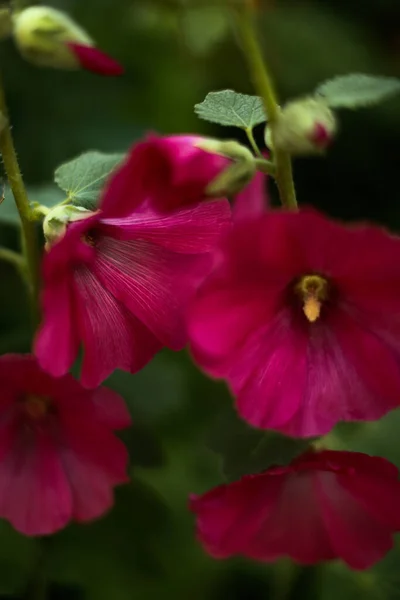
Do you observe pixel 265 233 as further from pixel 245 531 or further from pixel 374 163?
pixel 374 163

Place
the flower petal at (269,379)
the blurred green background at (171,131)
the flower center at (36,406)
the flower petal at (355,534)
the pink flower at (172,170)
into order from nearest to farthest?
the pink flower at (172,170) < the flower petal at (269,379) < the flower petal at (355,534) < the flower center at (36,406) < the blurred green background at (171,131)

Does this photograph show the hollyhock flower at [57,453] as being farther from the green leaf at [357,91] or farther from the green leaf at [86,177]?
the green leaf at [357,91]

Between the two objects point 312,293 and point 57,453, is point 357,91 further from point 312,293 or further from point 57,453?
point 57,453

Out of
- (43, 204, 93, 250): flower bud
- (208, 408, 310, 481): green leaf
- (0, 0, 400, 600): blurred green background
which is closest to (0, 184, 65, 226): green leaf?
(0, 0, 400, 600): blurred green background

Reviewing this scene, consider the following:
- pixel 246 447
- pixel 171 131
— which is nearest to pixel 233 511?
pixel 246 447

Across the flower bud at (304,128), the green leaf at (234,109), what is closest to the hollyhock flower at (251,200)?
the green leaf at (234,109)

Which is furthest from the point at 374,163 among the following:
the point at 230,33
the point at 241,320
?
the point at 241,320

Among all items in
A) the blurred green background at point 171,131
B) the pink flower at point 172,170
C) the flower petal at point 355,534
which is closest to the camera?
the pink flower at point 172,170

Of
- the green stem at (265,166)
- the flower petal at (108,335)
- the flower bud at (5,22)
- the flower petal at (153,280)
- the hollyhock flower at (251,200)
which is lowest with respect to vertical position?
the flower petal at (108,335)
